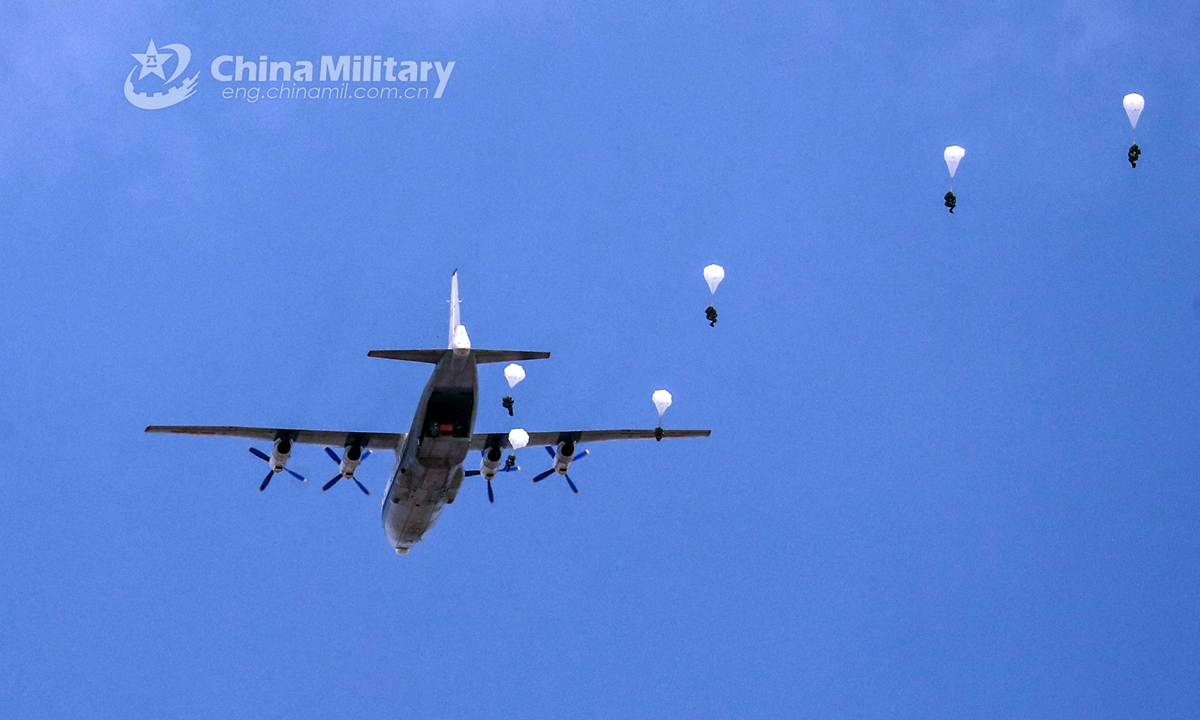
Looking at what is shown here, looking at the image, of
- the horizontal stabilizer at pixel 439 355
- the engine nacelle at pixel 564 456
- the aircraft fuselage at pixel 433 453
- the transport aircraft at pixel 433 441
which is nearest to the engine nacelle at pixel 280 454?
the transport aircraft at pixel 433 441

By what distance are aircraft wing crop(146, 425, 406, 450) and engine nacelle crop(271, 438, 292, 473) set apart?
471mm

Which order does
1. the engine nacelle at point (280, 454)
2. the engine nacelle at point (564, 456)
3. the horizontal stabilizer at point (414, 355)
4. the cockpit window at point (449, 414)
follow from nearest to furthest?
the horizontal stabilizer at point (414, 355) → the cockpit window at point (449, 414) → the engine nacelle at point (280, 454) → the engine nacelle at point (564, 456)

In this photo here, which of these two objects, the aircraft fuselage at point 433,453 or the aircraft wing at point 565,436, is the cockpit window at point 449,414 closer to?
the aircraft fuselage at point 433,453

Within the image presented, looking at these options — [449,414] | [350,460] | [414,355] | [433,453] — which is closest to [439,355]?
[414,355]

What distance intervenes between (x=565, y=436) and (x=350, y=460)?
8.48 m

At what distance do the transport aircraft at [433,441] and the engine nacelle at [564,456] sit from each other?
0.04 m

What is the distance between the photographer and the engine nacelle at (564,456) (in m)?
61.8

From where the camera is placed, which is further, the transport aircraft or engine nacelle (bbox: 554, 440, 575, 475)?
engine nacelle (bbox: 554, 440, 575, 475)

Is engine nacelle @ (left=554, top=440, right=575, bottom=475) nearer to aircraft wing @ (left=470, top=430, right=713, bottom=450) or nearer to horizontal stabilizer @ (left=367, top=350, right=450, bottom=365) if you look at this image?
aircraft wing @ (left=470, top=430, right=713, bottom=450)

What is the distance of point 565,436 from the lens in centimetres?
6306

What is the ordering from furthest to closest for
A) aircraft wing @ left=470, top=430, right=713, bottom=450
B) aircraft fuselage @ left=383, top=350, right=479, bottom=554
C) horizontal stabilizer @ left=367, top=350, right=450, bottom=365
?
1. aircraft wing @ left=470, top=430, right=713, bottom=450
2. aircraft fuselage @ left=383, top=350, right=479, bottom=554
3. horizontal stabilizer @ left=367, top=350, right=450, bottom=365

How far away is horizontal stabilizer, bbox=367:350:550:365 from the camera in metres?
52.1

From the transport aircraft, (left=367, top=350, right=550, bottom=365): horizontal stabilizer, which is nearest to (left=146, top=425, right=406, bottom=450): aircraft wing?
the transport aircraft

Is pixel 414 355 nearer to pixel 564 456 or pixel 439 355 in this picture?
pixel 439 355
